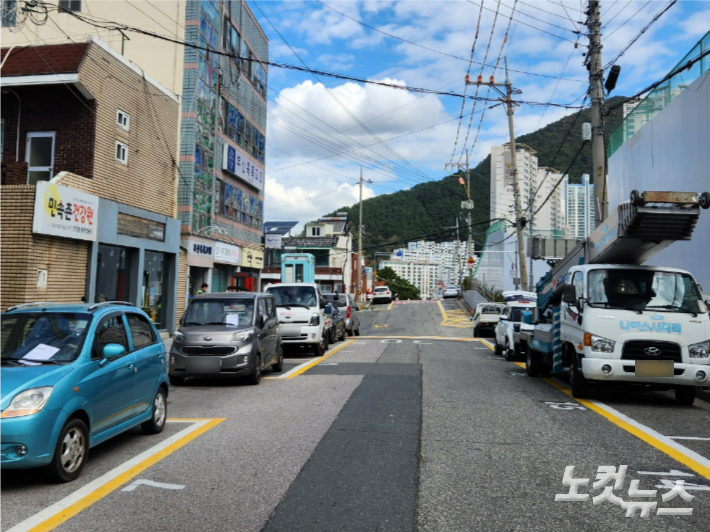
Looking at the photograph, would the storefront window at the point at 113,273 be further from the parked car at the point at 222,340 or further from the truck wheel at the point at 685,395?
the truck wheel at the point at 685,395

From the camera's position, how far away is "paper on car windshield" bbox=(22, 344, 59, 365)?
597 cm

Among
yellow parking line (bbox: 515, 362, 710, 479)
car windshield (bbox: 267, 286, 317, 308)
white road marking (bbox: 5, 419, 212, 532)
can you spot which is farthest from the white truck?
car windshield (bbox: 267, 286, 317, 308)

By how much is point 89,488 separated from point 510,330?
13930mm

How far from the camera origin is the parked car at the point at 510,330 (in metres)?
17.4

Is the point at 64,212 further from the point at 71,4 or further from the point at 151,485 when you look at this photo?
the point at 71,4

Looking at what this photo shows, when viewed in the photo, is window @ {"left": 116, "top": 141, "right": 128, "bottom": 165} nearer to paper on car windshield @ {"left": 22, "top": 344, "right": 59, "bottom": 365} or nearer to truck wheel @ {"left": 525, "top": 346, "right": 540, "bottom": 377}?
truck wheel @ {"left": 525, "top": 346, "right": 540, "bottom": 377}

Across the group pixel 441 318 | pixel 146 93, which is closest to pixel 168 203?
pixel 146 93

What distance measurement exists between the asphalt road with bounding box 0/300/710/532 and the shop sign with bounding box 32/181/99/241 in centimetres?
677

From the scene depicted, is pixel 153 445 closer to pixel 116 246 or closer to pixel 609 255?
pixel 609 255

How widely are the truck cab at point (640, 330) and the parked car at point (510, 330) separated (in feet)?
18.8

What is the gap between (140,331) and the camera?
7543 mm

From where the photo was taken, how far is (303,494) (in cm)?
523

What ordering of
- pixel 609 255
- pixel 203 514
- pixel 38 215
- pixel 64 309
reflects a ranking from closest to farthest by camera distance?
1. pixel 203 514
2. pixel 64 309
3. pixel 609 255
4. pixel 38 215

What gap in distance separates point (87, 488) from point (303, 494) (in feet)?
6.12
